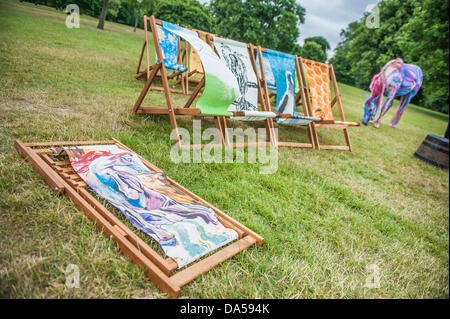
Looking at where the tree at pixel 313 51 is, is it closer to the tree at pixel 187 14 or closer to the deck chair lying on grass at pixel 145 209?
the tree at pixel 187 14

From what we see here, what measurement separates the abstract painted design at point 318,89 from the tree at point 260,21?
43.5 feet

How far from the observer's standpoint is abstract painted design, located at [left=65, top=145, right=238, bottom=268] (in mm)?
1371

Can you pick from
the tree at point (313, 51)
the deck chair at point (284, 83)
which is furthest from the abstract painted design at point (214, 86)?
the tree at point (313, 51)

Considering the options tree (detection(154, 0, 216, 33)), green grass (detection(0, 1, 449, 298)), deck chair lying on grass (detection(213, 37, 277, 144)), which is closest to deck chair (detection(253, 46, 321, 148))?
deck chair lying on grass (detection(213, 37, 277, 144))

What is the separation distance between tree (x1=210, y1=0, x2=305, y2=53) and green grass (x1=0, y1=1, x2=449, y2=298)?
15.2 metres

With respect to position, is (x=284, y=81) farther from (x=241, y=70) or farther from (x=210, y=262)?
(x=210, y=262)

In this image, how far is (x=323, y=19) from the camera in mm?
2672

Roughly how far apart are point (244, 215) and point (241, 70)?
2.40 m

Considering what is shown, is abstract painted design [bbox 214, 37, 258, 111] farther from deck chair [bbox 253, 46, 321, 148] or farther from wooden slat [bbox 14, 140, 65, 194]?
wooden slat [bbox 14, 140, 65, 194]
